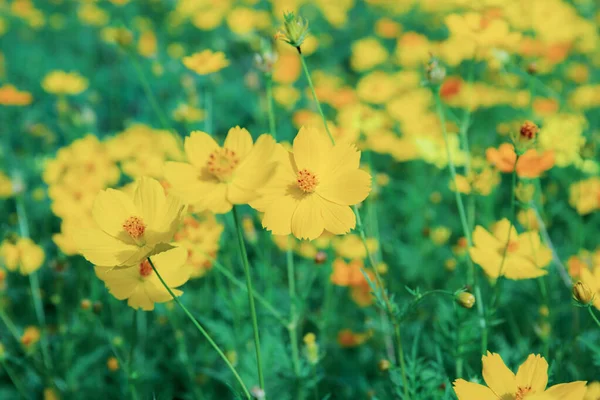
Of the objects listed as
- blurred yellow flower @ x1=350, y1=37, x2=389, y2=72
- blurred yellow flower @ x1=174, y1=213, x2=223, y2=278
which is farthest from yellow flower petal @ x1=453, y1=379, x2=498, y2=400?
blurred yellow flower @ x1=350, y1=37, x2=389, y2=72

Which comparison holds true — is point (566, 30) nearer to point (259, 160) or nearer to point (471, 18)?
point (471, 18)

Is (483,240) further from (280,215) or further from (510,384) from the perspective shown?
(280,215)

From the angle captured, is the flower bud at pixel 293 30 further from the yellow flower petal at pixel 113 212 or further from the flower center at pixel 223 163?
the yellow flower petal at pixel 113 212

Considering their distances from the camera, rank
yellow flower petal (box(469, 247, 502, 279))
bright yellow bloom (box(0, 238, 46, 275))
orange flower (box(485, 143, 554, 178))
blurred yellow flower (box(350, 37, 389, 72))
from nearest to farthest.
Result: yellow flower petal (box(469, 247, 502, 279)) < orange flower (box(485, 143, 554, 178)) < bright yellow bloom (box(0, 238, 46, 275)) < blurred yellow flower (box(350, 37, 389, 72))

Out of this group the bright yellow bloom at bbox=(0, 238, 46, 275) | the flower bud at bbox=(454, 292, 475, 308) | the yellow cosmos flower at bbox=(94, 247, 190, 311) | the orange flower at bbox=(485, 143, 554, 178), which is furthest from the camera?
the bright yellow bloom at bbox=(0, 238, 46, 275)

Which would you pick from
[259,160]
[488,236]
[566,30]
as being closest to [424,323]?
[488,236]

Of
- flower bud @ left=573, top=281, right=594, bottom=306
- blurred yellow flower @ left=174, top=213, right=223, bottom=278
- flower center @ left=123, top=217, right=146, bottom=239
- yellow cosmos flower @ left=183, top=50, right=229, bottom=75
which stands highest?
yellow cosmos flower @ left=183, top=50, right=229, bottom=75

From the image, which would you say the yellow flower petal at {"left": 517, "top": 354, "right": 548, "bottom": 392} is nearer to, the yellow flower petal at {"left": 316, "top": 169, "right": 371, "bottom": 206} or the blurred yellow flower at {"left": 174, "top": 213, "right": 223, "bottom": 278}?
the yellow flower petal at {"left": 316, "top": 169, "right": 371, "bottom": 206}

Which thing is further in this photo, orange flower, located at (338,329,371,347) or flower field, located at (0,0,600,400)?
orange flower, located at (338,329,371,347)
